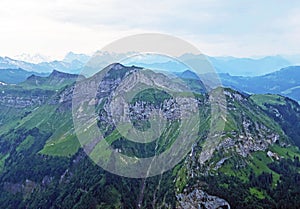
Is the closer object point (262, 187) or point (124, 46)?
point (124, 46)

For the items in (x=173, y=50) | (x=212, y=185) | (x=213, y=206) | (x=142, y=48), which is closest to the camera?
(x=142, y=48)

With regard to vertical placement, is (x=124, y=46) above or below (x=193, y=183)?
above

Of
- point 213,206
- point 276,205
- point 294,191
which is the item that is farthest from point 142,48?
point 294,191

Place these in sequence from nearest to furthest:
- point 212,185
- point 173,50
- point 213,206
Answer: point 173,50 < point 213,206 < point 212,185

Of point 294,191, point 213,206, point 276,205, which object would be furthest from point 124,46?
point 294,191

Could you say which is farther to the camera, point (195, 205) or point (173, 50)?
point (195, 205)

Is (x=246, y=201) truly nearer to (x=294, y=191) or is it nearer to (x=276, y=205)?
(x=276, y=205)

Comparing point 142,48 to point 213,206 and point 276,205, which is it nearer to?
point 213,206

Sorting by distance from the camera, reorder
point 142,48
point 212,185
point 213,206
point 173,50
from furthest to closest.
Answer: point 212,185 < point 213,206 < point 173,50 < point 142,48

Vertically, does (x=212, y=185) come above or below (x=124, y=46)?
below
